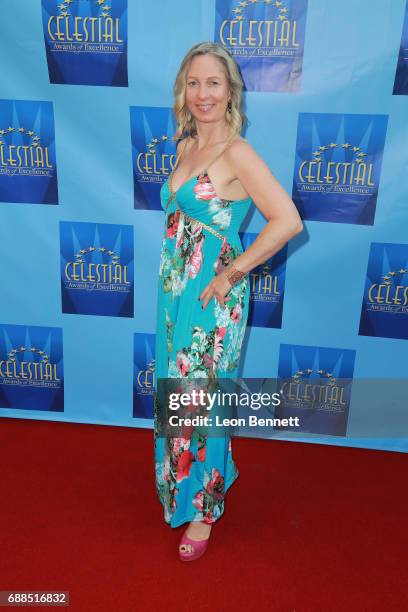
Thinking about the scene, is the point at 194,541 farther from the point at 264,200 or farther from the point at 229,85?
the point at 229,85

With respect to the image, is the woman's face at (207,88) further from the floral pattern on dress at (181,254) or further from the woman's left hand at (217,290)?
the woman's left hand at (217,290)

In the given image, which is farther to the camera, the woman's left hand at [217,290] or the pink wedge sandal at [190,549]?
the pink wedge sandal at [190,549]

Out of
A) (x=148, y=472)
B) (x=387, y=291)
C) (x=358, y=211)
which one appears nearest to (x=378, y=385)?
(x=387, y=291)

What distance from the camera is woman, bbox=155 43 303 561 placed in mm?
1884

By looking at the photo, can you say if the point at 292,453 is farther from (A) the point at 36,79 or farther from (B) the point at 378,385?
(A) the point at 36,79

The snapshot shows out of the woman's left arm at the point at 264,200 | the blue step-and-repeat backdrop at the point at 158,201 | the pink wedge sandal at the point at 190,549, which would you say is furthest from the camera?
the blue step-and-repeat backdrop at the point at 158,201

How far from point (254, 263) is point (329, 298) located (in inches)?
42.4

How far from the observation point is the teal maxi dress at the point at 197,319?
193cm

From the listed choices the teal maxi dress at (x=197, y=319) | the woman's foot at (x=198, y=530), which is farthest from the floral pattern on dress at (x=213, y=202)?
the woman's foot at (x=198, y=530)

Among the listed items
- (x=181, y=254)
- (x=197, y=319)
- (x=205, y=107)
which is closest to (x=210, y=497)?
(x=197, y=319)

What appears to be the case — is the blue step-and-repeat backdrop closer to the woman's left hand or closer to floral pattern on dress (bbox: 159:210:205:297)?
floral pattern on dress (bbox: 159:210:205:297)

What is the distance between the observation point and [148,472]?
2.71 m

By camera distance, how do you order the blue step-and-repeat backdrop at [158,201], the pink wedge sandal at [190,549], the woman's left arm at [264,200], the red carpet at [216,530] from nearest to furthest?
the woman's left arm at [264,200] < the red carpet at [216,530] < the pink wedge sandal at [190,549] < the blue step-and-repeat backdrop at [158,201]

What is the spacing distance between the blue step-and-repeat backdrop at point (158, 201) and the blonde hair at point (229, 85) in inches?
24.2
